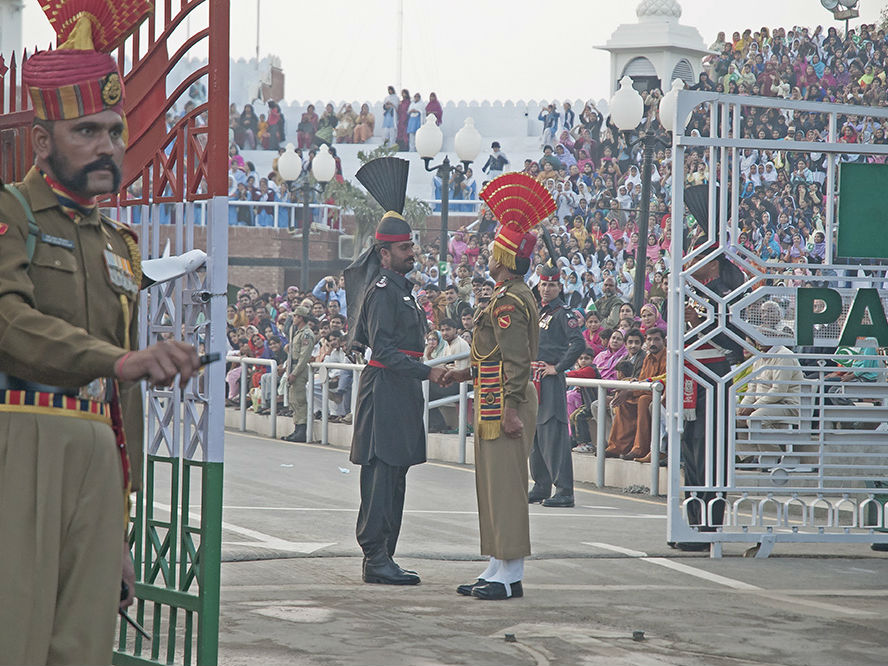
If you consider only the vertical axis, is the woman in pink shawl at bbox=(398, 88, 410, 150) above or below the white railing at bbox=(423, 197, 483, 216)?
above

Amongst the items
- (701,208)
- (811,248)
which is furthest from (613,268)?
(701,208)

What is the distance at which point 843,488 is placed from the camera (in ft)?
30.6

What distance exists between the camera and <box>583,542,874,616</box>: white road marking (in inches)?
292

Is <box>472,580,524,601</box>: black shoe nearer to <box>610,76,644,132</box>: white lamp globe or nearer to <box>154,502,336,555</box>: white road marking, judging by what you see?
<box>154,502,336,555</box>: white road marking

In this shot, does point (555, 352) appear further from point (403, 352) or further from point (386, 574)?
point (386, 574)

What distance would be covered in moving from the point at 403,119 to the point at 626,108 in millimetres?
23685

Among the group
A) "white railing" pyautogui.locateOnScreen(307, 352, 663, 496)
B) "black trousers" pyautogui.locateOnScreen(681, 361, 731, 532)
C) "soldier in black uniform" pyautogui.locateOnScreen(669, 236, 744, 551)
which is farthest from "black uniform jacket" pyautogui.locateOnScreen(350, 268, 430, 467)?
"white railing" pyautogui.locateOnScreen(307, 352, 663, 496)

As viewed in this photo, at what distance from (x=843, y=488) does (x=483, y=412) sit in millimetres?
3104

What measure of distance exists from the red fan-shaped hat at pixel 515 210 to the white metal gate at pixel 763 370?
1.53 meters

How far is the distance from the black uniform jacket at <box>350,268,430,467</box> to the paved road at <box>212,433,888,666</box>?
2.60ft

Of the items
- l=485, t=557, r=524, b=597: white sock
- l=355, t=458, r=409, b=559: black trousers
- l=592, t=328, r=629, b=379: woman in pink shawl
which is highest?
l=592, t=328, r=629, b=379: woman in pink shawl

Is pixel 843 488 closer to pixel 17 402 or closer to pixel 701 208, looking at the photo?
pixel 701 208

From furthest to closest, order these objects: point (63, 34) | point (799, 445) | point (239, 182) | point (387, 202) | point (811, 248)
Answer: point (239, 182) < point (811, 248) < point (799, 445) < point (387, 202) < point (63, 34)

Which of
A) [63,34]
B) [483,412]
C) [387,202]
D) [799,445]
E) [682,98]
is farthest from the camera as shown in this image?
[799,445]
